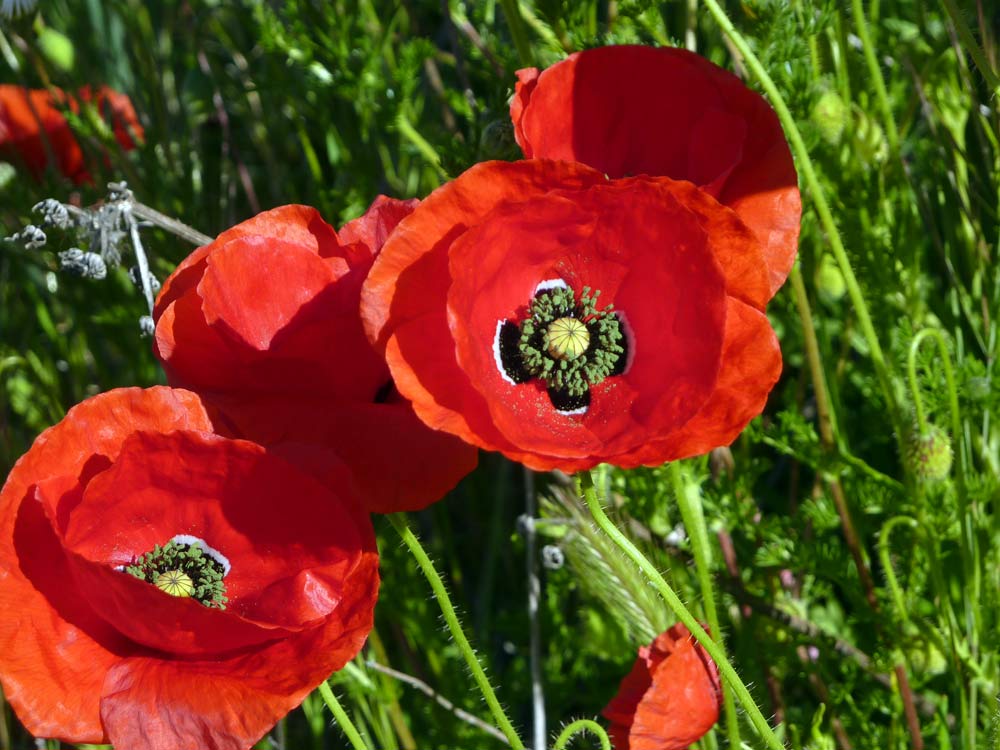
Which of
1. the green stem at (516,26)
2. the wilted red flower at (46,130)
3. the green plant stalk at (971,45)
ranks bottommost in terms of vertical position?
the wilted red flower at (46,130)

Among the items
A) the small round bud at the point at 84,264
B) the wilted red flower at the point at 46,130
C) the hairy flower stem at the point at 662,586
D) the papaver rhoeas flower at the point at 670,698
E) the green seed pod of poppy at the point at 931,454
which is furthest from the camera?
the wilted red flower at the point at 46,130

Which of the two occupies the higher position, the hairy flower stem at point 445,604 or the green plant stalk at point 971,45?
the green plant stalk at point 971,45

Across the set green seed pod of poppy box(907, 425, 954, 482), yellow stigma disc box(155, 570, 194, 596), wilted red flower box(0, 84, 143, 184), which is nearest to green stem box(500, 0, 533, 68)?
green seed pod of poppy box(907, 425, 954, 482)

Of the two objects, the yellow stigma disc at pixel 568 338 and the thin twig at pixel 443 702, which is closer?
the yellow stigma disc at pixel 568 338

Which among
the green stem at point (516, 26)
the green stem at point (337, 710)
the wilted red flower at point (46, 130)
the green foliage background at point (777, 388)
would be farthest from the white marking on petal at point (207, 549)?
the wilted red flower at point (46, 130)

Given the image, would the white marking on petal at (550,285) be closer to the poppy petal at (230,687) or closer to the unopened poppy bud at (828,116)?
the poppy petal at (230,687)

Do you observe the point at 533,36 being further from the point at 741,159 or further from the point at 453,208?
the point at 453,208

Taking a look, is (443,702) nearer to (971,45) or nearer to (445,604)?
(445,604)

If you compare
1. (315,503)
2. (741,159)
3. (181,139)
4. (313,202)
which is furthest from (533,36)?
(315,503)
